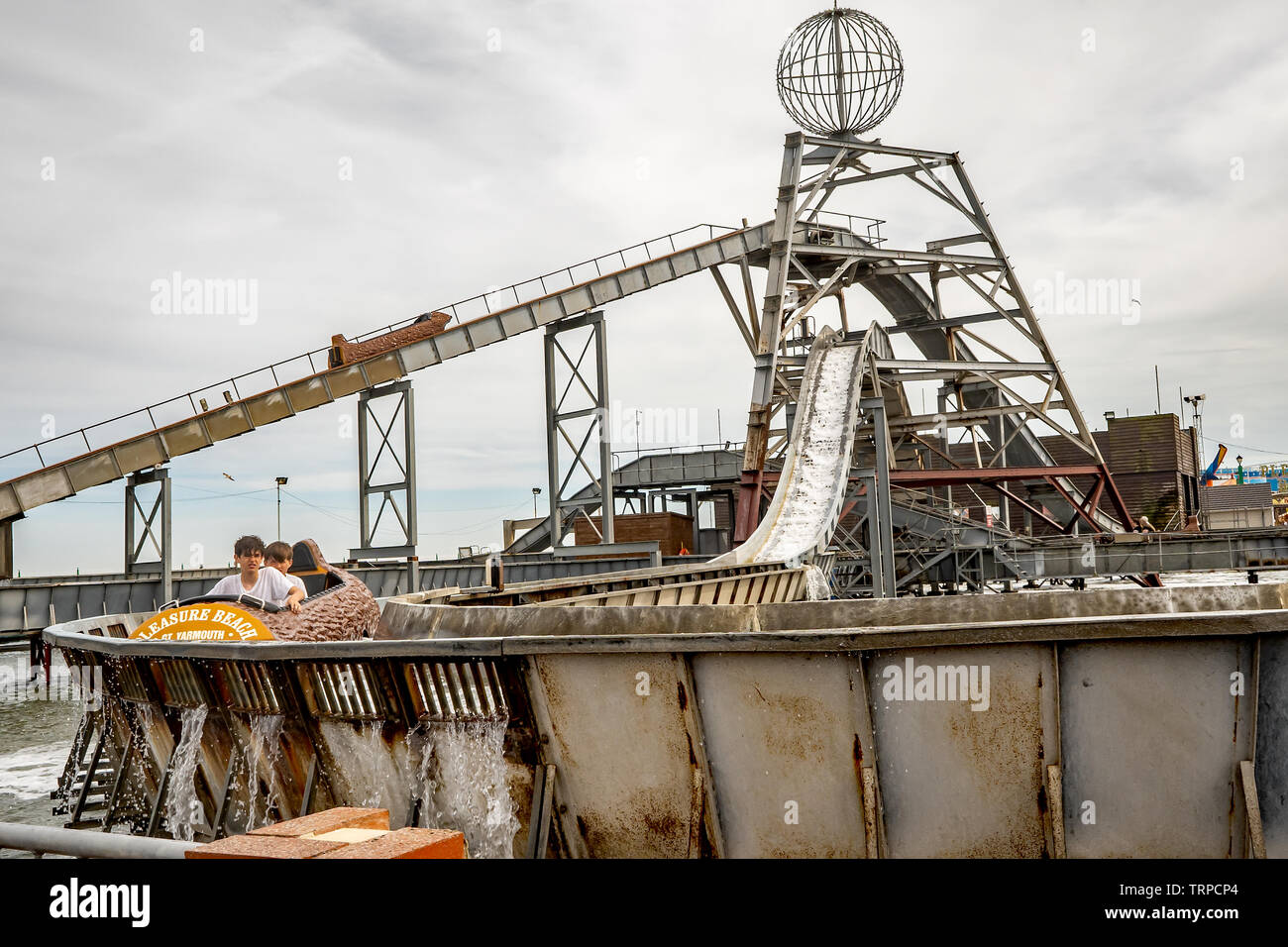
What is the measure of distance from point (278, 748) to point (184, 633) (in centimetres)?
155

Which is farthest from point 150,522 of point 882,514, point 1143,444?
point 1143,444

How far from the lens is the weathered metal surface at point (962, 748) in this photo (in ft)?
15.2

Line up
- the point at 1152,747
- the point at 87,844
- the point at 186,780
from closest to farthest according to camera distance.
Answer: the point at 87,844 < the point at 1152,747 < the point at 186,780

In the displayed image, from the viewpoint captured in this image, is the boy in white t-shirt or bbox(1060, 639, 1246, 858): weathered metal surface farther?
the boy in white t-shirt

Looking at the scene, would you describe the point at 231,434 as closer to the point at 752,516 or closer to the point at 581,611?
the point at 752,516

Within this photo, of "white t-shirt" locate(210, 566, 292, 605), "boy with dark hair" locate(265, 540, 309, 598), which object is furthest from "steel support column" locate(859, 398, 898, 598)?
"white t-shirt" locate(210, 566, 292, 605)

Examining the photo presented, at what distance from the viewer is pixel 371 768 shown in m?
5.88

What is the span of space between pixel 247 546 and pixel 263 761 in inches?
92.9

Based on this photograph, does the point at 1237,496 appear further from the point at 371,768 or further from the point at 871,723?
the point at 371,768

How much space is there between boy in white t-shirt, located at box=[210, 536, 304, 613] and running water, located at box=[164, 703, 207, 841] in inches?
54.1

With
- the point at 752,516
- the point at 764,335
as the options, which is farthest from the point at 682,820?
the point at 764,335

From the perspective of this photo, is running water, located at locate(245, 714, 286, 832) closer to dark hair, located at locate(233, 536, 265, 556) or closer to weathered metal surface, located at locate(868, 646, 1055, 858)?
dark hair, located at locate(233, 536, 265, 556)

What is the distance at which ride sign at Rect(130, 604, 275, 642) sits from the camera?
283 inches
